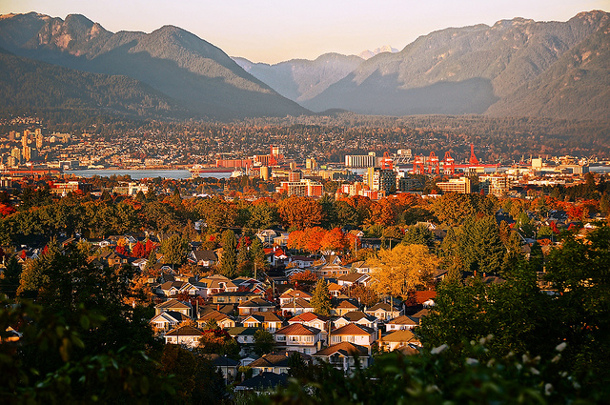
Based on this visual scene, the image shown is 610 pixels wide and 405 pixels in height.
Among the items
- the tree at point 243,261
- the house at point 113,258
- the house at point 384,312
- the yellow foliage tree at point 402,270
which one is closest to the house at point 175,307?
the house at point 384,312

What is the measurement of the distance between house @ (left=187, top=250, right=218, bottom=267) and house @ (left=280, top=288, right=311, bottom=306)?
10.6 metres

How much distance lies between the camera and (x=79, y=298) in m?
12.4

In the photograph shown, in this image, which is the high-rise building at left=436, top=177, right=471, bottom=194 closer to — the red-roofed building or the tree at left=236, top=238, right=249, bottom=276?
the tree at left=236, top=238, right=249, bottom=276

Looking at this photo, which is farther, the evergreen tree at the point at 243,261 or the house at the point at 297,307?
the evergreen tree at the point at 243,261

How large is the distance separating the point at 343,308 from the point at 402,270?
14.4ft

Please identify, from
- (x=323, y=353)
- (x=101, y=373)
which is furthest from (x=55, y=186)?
(x=101, y=373)

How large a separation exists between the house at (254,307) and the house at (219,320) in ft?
3.83

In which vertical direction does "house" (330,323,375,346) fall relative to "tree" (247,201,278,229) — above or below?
above

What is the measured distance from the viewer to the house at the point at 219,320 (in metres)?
25.8

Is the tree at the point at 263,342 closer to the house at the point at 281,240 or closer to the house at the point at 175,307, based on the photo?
the house at the point at 175,307

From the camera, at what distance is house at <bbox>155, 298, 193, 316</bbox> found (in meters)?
27.6

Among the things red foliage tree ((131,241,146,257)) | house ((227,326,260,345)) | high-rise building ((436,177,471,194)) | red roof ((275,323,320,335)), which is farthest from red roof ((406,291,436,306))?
high-rise building ((436,177,471,194))

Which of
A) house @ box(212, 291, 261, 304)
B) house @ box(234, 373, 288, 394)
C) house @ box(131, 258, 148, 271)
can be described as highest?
house @ box(234, 373, 288, 394)

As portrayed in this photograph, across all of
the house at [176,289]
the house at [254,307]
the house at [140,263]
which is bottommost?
the house at [140,263]
